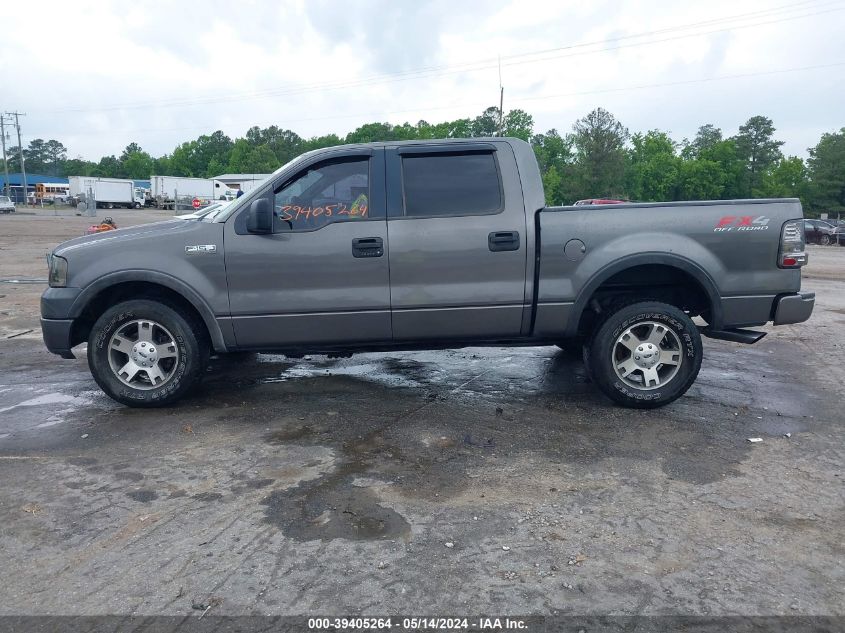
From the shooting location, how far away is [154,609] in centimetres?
280

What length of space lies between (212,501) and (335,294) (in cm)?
194

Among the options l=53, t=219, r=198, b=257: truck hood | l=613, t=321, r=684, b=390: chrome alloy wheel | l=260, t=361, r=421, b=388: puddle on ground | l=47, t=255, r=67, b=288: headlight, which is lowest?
l=260, t=361, r=421, b=388: puddle on ground

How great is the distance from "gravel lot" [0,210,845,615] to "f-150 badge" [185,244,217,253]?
1292 millimetres

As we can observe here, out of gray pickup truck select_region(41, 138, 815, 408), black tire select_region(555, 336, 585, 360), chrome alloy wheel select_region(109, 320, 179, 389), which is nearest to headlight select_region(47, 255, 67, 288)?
gray pickup truck select_region(41, 138, 815, 408)

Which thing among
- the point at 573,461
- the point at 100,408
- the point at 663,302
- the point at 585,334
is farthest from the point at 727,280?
the point at 100,408

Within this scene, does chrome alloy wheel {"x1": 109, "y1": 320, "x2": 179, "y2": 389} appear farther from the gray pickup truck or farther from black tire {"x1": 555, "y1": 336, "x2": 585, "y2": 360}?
black tire {"x1": 555, "y1": 336, "x2": 585, "y2": 360}

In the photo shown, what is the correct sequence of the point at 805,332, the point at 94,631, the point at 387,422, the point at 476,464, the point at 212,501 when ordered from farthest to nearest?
1. the point at 805,332
2. the point at 387,422
3. the point at 476,464
4. the point at 212,501
5. the point at 94,631

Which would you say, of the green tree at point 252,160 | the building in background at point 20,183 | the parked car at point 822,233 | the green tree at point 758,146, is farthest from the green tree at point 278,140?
the parked car at point 822,233

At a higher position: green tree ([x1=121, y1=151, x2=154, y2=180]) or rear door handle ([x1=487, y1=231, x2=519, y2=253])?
green tree ([x1=121, y1=151, x2=154, y2=180])

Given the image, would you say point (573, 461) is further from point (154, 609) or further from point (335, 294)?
point (154, 609)

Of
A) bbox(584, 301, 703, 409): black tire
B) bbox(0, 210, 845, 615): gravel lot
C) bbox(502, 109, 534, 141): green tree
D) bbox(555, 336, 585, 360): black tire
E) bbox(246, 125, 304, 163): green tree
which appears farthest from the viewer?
bbox(246, 125, 304, 163): green tree

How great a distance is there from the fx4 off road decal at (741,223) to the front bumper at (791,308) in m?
0.58

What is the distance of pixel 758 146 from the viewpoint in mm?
79625

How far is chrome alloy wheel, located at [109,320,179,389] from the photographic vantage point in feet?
17.6
